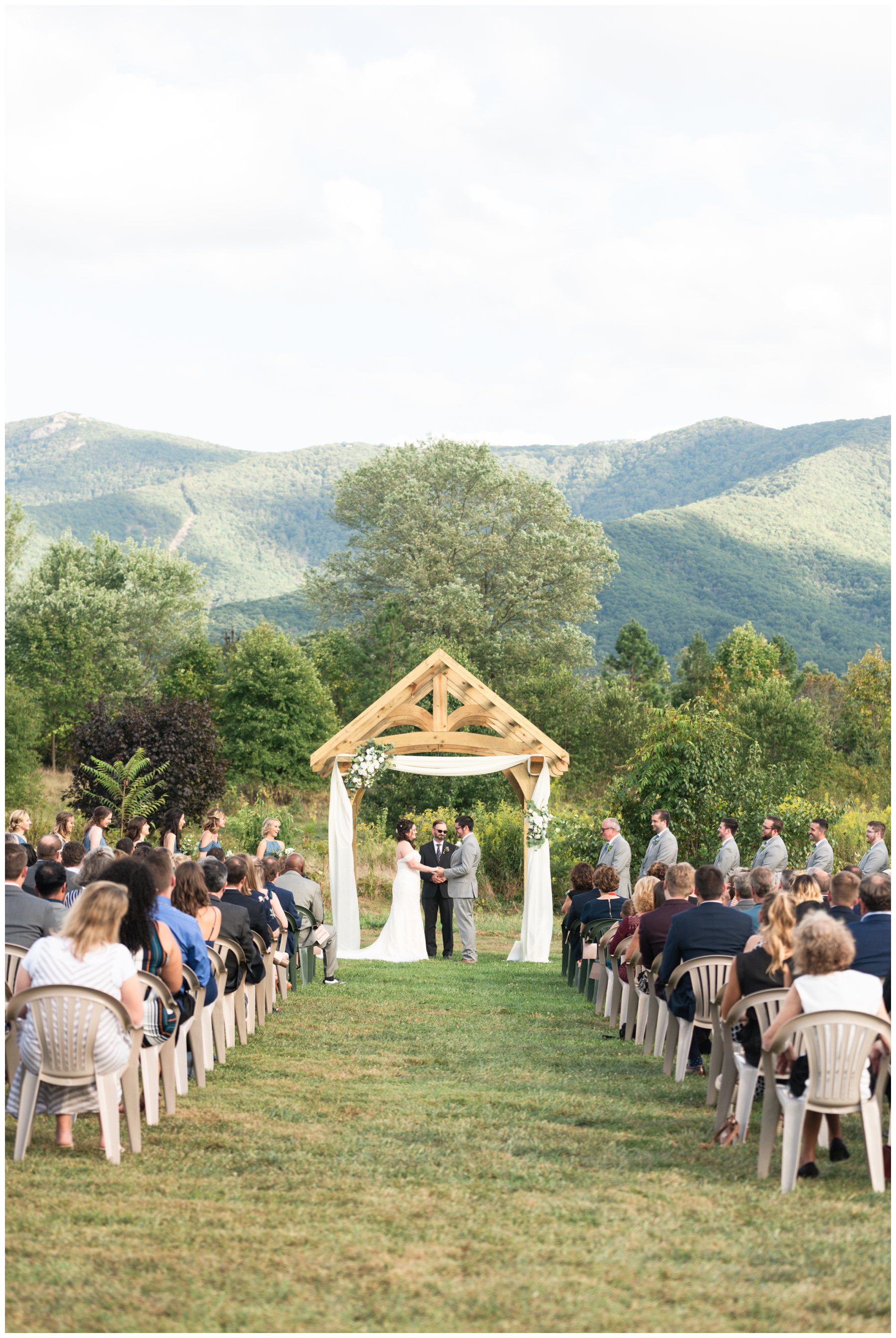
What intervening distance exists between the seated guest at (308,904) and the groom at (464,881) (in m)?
2.87

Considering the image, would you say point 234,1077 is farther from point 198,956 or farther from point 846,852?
point 846,852

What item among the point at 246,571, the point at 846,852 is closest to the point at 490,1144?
the point at 846,852

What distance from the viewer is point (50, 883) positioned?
676 cm

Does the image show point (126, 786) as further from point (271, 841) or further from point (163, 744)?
point (271, 841)

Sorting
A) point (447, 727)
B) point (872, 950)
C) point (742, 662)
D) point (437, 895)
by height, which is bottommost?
point (437, 895)

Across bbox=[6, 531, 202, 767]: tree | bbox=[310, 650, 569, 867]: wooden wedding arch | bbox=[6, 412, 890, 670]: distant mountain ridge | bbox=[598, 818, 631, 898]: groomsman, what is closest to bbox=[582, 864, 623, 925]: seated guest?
bbox=[598, 818, 631, 898]: groomsman

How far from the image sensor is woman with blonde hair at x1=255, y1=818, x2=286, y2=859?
12219 millimetres

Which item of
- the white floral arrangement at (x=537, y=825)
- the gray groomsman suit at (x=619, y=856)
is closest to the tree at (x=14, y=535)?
the white floral arrangement at (x=537, y=825)

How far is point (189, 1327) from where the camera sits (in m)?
3.46

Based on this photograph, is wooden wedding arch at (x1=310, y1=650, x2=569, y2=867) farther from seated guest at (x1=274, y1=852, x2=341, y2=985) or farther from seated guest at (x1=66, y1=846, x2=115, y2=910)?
seated guest at (x1=66, y1=846, x2=115, y2=910)

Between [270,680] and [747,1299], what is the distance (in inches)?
1287

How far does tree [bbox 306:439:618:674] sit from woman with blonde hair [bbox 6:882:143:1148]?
34.2 metres

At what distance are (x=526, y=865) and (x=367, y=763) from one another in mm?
2512

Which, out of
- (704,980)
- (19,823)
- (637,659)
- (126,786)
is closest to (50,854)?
(19,823)
